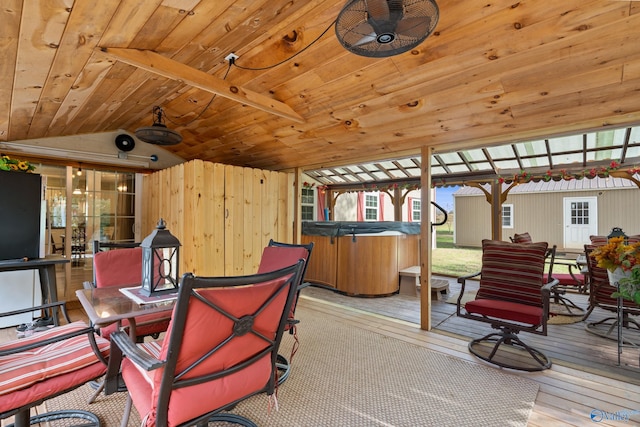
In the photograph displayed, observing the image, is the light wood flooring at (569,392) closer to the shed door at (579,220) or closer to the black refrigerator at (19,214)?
the black refrigerator at (19,214)

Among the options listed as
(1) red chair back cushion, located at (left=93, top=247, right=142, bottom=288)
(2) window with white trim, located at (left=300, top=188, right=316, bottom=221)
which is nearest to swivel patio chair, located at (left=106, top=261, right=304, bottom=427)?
(1) red chair back cushion, located at (left=93, top=247, right=142, bottom=288)

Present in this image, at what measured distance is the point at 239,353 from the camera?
1285 mm

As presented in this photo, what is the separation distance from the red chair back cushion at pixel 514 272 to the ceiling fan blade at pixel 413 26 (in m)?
2.39

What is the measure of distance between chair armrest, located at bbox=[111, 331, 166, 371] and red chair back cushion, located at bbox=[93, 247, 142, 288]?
3.52 ft

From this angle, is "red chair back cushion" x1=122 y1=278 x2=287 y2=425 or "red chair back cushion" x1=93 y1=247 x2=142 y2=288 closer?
"red chair back cushion" x1=122 y1=278 x2=287 y2=425

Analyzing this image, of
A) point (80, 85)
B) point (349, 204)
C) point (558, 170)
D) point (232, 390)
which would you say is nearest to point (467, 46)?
point (232, 390)

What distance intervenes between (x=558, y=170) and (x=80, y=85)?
739 cm

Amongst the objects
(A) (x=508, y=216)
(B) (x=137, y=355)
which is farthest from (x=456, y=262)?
(B) (x=137, y=355)

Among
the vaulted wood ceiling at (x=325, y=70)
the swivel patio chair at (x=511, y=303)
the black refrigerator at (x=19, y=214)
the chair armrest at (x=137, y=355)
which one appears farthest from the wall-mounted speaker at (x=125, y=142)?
the swivel patio chair at (x=511, y=303)

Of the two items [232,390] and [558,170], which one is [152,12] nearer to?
[232,390]

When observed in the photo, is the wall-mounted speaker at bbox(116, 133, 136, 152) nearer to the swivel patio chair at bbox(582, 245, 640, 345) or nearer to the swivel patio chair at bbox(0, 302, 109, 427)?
the swivel patio chair at bbox(0, 302, 109, 427)

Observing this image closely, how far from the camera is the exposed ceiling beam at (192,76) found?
2.16 m

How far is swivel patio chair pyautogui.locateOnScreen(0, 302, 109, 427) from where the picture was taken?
1308 mm

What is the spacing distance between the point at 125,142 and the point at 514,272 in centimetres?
560
